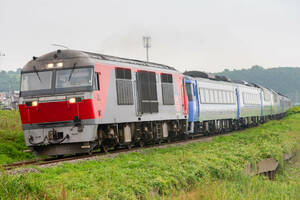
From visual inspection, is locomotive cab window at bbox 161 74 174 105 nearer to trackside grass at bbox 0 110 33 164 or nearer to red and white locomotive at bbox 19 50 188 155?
red and white locomotive at bbox 19 50 188 155

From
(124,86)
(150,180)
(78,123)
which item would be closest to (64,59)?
(78,123)

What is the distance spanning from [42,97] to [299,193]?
851cm

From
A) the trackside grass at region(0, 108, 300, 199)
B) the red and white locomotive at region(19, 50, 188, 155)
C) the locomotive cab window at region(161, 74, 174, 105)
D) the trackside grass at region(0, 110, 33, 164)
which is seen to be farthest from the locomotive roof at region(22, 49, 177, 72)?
the locomotive cab window at region(161, 74, 174, 105)

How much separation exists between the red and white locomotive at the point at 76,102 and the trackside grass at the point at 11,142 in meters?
2.28

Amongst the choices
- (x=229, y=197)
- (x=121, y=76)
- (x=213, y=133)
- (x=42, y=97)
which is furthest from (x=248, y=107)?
(x=229, y=197)

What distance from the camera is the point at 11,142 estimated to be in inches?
721

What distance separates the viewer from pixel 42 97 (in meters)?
14.8

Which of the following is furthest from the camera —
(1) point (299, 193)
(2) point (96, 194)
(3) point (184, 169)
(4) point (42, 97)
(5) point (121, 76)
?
(5) point (121, 76)

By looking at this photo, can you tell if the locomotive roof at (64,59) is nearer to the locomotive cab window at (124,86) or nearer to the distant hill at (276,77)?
the locomotive cab window at (124,86)

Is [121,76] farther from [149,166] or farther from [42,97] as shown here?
[149,166]

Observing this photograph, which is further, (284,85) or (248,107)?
(284,85)

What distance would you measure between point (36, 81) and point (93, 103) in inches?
86.1

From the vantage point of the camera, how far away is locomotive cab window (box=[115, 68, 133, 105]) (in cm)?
1642

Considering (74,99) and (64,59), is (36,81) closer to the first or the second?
(64,59)
